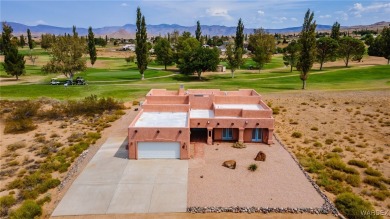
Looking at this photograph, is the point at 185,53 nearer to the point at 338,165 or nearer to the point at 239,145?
the point at 239,145

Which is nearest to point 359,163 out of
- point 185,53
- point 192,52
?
point 192,52

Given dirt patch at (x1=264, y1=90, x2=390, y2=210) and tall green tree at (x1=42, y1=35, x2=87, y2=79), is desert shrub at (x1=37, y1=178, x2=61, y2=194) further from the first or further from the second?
tall green tree at (x1=42, y1=35, x2=87, y2=79)

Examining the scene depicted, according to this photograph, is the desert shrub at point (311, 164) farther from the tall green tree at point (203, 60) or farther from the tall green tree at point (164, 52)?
the tall green tree at point (164, 52)

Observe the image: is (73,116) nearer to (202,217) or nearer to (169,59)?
(202,217)

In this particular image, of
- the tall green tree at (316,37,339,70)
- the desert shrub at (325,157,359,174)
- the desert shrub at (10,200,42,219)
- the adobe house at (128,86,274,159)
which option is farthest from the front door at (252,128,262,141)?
the tall green tree at (316,37,339,70)

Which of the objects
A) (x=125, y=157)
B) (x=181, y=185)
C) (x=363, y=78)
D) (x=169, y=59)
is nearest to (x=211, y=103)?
(x=125, y=157)
